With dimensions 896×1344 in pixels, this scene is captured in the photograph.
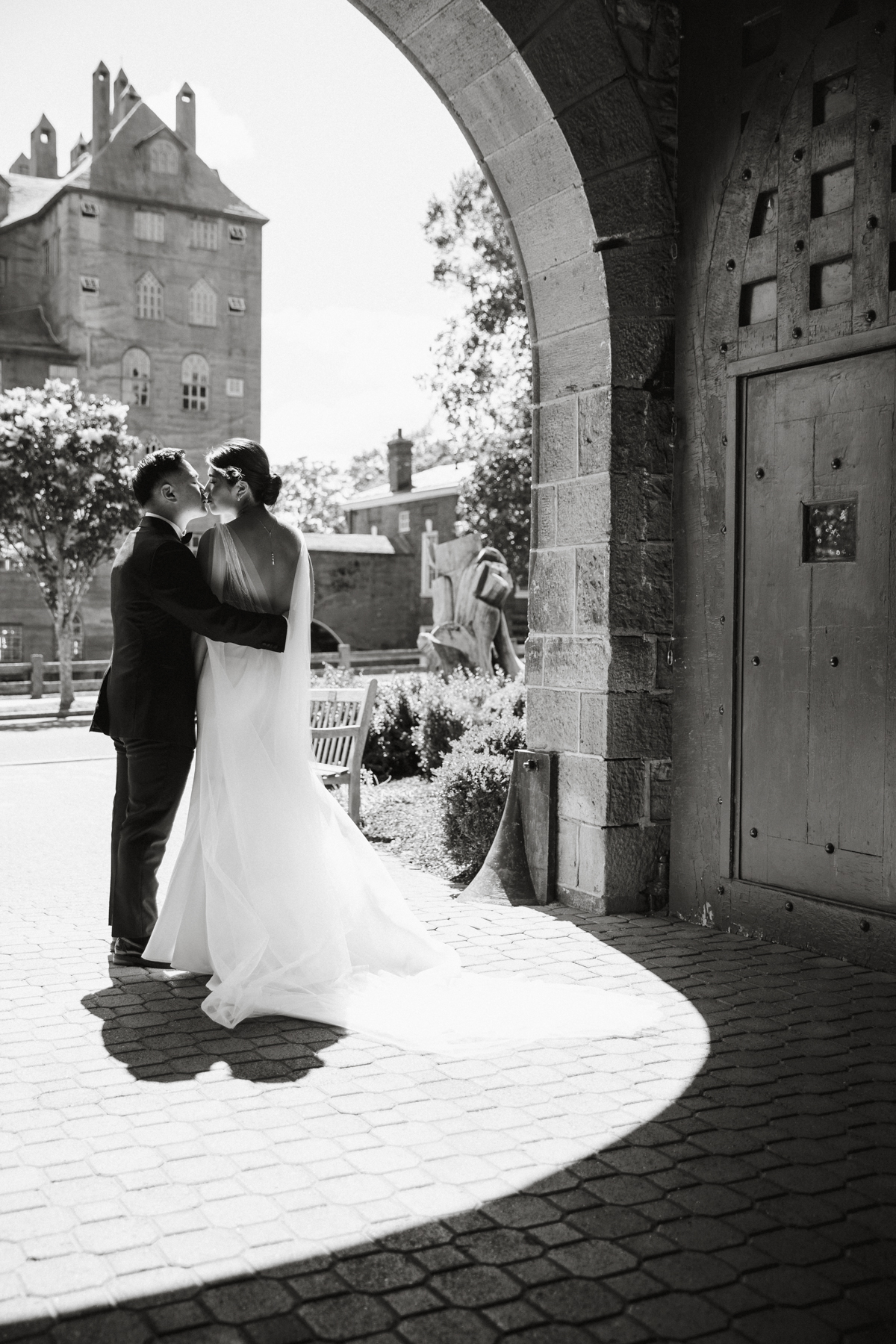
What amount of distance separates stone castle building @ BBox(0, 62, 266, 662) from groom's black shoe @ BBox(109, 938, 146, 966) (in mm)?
38197

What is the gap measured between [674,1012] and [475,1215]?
1.82 metres

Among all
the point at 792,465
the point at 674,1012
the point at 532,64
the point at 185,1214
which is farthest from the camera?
the point at 532,64

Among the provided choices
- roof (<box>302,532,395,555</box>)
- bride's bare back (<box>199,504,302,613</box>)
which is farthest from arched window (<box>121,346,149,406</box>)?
bride's bare back (<box>199,504,302,613</box>)

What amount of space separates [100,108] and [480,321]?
104 feet

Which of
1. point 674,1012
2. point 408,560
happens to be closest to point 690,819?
point 674,1012

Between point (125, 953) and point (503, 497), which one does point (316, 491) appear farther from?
point (125, 953)

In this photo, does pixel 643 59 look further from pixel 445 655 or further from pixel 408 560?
pixel 408 560

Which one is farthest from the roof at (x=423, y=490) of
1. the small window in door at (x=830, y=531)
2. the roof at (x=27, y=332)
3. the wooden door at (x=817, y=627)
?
the small window in door at (x=830, y=531)

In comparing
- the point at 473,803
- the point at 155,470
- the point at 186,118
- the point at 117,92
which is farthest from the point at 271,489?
the point at 117,92

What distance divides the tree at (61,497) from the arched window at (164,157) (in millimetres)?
24177

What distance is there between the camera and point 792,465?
5.55m

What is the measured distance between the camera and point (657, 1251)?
2768 millimetres

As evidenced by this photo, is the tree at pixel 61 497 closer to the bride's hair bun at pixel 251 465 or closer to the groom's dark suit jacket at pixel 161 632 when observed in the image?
the groom's dark suit jacket at pixel 161 632

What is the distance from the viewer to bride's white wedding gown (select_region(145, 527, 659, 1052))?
14.9 feet
